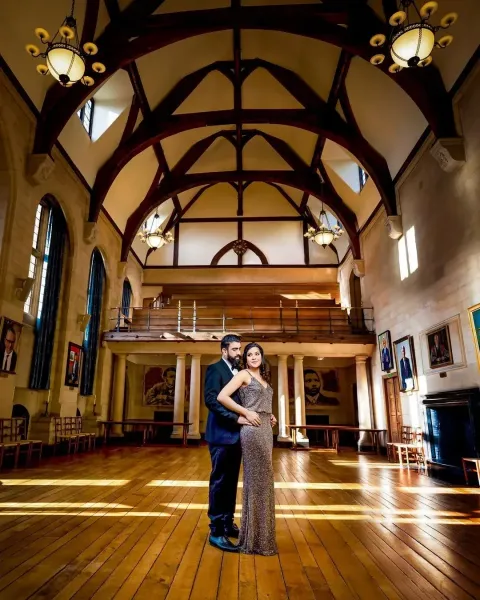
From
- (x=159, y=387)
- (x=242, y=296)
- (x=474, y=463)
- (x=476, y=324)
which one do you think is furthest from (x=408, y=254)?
(x=159, y=387)

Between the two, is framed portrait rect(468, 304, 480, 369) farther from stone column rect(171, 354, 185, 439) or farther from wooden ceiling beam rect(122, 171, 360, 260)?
stone column rect(171, 354, 185, 439)

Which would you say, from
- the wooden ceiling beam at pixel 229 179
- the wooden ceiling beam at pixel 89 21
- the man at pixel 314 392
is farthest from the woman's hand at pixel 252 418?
the man at pixel 314 392

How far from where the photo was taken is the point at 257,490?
2.56m

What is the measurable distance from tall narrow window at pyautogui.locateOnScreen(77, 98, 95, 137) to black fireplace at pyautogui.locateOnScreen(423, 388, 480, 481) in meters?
10.6

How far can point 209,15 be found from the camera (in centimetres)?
803

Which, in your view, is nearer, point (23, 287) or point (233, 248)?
point (23, 287)

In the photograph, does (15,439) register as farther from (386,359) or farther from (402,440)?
(386,359)

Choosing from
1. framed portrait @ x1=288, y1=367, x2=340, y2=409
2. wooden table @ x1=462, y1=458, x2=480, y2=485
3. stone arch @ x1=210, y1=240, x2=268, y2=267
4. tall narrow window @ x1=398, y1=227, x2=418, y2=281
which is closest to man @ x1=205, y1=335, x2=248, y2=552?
wooden table @ x1=462, y1=458, x2=480, y2=485

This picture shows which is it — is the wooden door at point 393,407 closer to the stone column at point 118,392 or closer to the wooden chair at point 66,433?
the wooden chair at point 66,433

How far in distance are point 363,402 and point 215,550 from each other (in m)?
10.5

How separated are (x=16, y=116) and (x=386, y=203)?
8705mm

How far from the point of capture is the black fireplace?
630 centimetres

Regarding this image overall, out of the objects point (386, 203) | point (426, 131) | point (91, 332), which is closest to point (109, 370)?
point (91, 332)

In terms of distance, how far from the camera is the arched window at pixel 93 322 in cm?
1188
